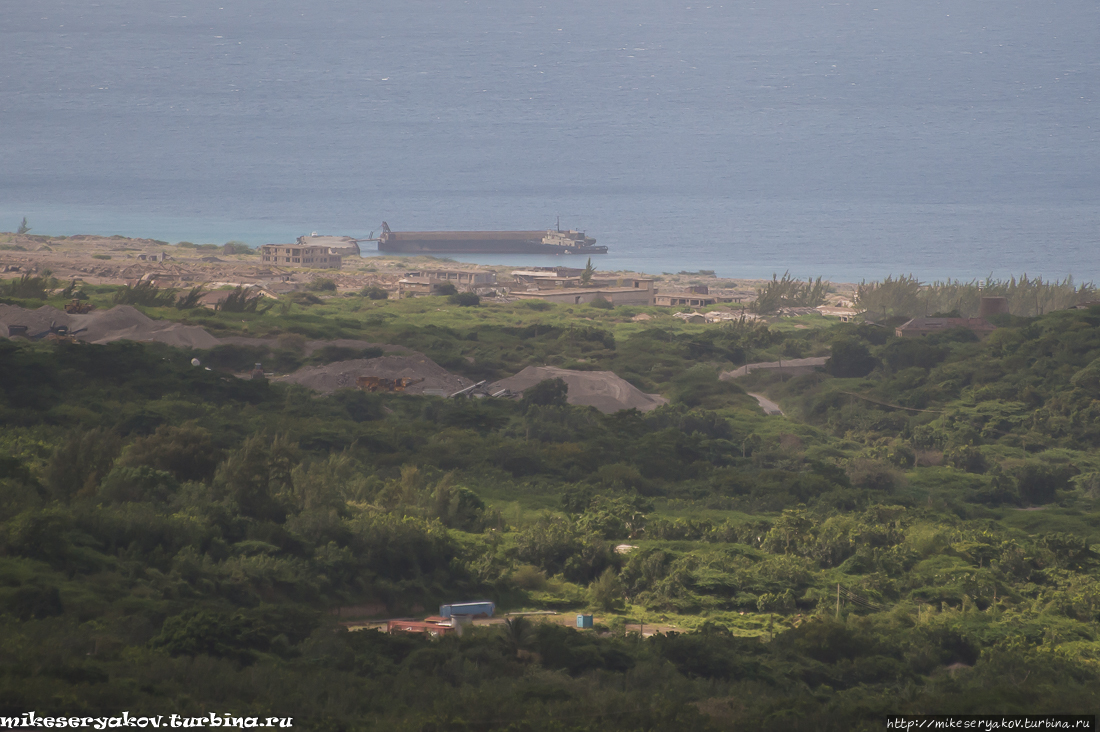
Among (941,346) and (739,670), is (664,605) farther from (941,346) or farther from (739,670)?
(941,346)

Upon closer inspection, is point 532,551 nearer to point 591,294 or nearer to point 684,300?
point 591,294

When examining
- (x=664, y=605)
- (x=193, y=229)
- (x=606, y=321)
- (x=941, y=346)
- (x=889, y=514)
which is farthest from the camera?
(x=193, y=229)

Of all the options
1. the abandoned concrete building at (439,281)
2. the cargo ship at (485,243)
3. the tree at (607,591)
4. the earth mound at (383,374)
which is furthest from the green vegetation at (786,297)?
the cargo ship at (485,243)

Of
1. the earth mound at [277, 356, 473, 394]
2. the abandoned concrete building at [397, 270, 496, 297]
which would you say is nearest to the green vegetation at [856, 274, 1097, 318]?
the abandoned concrete building at [397, 270, 496, 297]

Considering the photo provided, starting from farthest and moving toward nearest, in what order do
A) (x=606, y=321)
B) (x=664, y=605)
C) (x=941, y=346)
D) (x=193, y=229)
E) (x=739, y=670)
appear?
(x=193, y=229) → (x=606, y=321) → (x=941, y=346) → (x=664, y=605) → (x=739, y=670)

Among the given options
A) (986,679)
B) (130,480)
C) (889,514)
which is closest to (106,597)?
(130,480)
